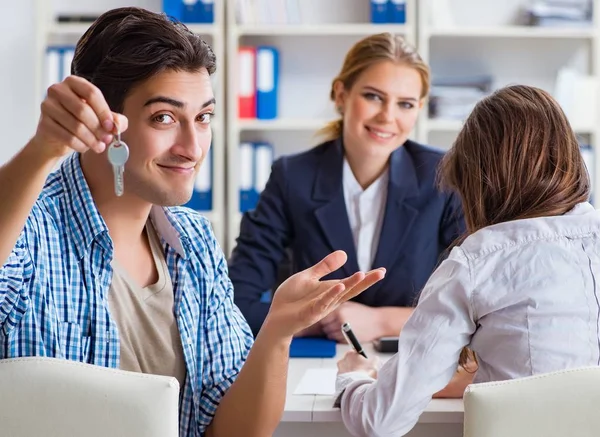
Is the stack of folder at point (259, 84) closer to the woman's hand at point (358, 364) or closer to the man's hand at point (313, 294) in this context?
the woman's hand at point (358, 364)

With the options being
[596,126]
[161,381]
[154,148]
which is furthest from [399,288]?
[596,126]

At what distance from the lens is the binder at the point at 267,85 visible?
13.2ft

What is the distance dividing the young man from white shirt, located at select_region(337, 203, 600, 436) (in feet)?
0.58

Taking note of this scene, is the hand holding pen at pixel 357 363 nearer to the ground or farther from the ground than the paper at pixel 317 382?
farther from the ground

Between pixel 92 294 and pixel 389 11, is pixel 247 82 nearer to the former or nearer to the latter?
pixel 389 11

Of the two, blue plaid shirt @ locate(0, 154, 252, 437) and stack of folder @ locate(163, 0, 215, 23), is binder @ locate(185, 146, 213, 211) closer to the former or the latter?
stack of folder @ locate(163, 0, 215, 23)

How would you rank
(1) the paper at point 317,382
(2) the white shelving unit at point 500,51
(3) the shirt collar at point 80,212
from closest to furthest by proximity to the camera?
1. (3) the shirt collar at point 80,212
2. (1) the paper at point 317,382
3. (2) the white shelving unit at point 500,51

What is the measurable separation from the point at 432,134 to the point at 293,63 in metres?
0.74

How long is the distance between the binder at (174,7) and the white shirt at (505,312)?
9.21 feet

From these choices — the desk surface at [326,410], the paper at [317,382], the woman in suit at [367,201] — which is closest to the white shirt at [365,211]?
the woman in suit at [367,201]

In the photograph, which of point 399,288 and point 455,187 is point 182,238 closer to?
point 455,187

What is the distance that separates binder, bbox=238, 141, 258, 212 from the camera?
3996 millimetres

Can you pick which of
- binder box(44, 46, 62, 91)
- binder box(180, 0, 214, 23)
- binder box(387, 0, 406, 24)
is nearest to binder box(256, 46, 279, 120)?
binder box(180, 0, 214, 23)

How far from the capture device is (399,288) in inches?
98.0
